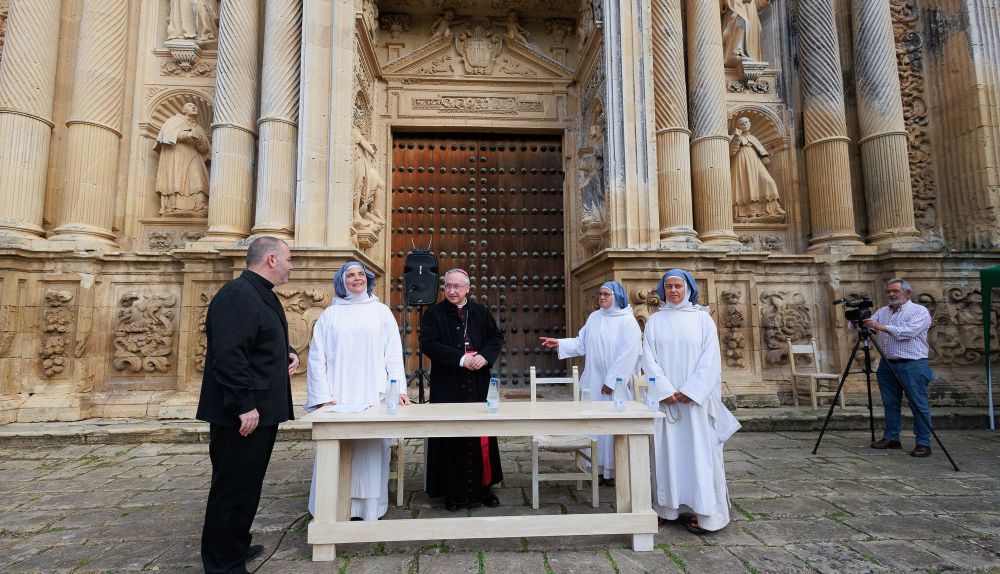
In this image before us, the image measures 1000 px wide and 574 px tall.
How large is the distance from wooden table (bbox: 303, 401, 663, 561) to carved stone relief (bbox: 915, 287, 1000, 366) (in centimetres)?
622

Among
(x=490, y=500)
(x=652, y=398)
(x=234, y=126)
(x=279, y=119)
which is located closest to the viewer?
(x=652, y=398)

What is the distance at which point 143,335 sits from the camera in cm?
621

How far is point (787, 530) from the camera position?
10.1ft

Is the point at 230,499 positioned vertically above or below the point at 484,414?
below

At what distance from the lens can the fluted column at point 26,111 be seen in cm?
613

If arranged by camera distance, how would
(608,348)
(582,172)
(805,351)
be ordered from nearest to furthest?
(608,348) → (805,351) → (582,172)

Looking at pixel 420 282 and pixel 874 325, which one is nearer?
pixel 874 325

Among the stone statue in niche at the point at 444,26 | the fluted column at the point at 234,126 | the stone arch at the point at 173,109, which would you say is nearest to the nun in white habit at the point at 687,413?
the fluted column at the point at 234,126

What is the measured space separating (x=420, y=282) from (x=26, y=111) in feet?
18.4

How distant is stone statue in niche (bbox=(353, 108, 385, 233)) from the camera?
6832mm

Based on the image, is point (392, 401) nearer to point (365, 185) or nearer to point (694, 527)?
point (694, 527)

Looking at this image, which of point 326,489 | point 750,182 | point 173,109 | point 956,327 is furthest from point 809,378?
point 173,109

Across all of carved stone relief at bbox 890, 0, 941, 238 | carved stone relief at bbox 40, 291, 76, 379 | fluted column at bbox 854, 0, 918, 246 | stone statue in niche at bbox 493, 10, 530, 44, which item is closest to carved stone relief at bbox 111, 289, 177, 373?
carved stone relief at bbox 40, 291, 76, 379

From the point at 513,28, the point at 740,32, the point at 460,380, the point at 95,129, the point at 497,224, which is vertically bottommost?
the point at 460,380
